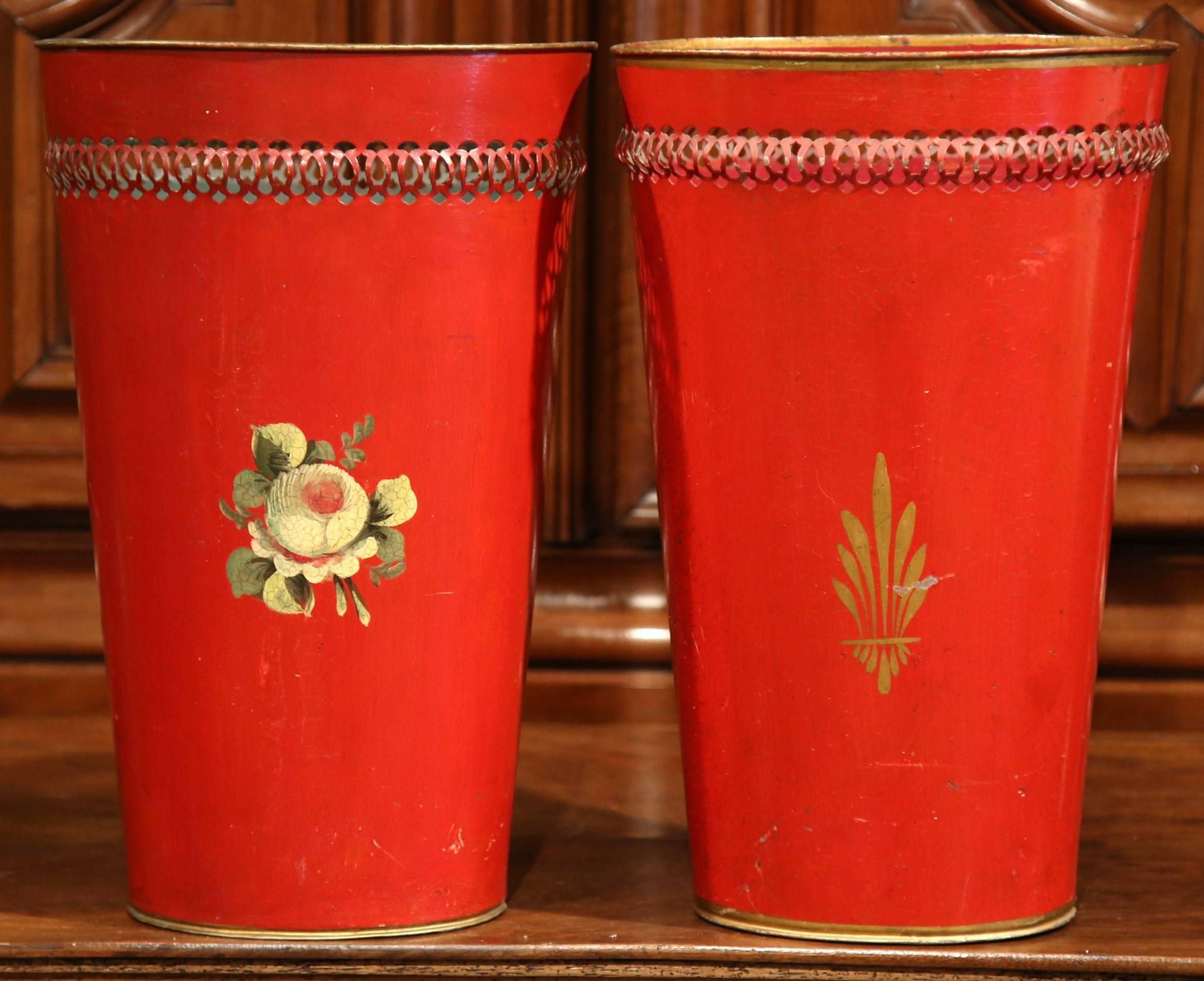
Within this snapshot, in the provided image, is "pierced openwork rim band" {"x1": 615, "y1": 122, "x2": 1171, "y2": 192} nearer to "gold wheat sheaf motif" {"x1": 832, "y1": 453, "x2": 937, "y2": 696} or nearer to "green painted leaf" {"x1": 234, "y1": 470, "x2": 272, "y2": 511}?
"gold wheat sheaf motif" {"x1": 832, "y1": 453, "x2": 937, "y2": 696}

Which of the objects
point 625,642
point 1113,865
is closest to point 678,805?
point 625,642

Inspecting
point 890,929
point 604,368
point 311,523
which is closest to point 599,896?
point 890,929

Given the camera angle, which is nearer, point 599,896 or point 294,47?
point 294,47

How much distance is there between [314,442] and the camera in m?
0.82

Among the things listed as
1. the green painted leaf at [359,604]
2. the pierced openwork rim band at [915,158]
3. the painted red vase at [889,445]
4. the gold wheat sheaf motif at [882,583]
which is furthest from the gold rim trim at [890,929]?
the pierced openwork rim band at [915,158]

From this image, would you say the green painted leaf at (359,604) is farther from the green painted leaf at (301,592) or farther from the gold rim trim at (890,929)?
the gold rim trim at (890,929)

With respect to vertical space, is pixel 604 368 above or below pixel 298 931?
above

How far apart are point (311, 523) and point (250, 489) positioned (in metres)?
0.03

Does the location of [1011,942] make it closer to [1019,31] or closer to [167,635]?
[167,635]

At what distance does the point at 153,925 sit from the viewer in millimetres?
872

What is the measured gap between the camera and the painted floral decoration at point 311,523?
2.71 ft

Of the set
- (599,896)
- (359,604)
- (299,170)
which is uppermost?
(299,170)

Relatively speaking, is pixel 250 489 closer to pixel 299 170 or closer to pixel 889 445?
pixel 299 170

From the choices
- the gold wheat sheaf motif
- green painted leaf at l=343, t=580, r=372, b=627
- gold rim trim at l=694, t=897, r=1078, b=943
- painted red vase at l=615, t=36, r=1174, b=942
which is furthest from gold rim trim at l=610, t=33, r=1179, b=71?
gold rim trim at l=694, t=897, r=1078, b=943
